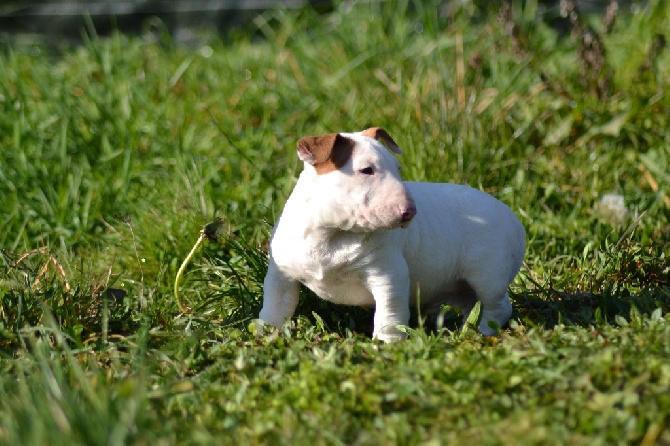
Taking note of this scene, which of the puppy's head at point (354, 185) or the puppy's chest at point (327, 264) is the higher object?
the puppy's head at point (354, 185)

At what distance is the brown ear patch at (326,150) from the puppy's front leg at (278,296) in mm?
506

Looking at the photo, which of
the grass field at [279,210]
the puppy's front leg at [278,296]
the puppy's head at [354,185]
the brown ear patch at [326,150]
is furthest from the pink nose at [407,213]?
the puppy's front leg at [278,296]

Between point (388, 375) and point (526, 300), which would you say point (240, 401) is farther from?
point (526, 300)

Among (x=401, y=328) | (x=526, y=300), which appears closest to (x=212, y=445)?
(x=401, y=328)

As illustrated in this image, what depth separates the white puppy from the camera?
3092 mm

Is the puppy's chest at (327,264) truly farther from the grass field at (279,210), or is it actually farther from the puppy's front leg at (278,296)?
the grass field at (279,210)

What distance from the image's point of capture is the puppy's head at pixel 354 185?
301cm

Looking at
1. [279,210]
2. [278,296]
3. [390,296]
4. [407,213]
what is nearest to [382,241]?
[390,296]

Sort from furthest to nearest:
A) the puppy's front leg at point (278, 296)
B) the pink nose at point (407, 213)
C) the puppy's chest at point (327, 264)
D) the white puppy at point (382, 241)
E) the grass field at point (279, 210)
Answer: the puppy's front leg at point (278, 296) < the puppy's chest at point (327, 264) < the white puppy at point (382, 241) < the pink nose at point (407, 213) < the grass field at point (279, 210)

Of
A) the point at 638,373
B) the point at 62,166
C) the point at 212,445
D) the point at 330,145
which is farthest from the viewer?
the point at 62,166

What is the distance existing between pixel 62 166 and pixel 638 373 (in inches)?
141

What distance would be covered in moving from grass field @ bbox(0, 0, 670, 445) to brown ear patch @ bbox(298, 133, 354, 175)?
2.01 ft

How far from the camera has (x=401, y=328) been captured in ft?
10.8

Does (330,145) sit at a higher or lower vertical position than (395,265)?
higher
